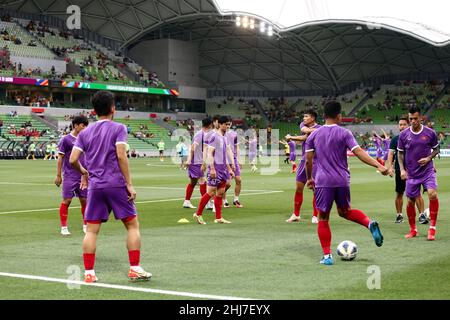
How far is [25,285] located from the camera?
828 centimetres

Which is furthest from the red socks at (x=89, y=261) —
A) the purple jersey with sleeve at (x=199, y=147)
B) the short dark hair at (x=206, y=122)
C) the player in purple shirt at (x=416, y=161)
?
the purple jersey with sleeve at (x=199, y=147)

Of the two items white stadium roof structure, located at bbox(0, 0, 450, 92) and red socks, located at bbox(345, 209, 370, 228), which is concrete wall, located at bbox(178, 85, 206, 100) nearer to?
white stadium roof structure, located at bbox(0, 0, 450, 92)

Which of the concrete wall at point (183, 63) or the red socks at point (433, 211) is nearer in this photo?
the red socks at point (433, 211)

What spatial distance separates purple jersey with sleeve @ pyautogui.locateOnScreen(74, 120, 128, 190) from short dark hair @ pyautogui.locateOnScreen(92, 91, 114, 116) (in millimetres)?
A: 124

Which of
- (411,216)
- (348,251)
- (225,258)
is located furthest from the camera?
(411,216)

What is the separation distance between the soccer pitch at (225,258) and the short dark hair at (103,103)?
83.3 inches

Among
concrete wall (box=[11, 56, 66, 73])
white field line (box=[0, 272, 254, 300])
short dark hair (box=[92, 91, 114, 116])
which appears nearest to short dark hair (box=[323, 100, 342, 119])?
short dark hair (box=[92, 91, 114, 116])

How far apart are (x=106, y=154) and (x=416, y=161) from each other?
669 centimetres

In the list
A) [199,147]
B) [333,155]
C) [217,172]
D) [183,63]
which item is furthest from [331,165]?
[183,63]

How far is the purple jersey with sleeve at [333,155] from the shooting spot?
9.98 m

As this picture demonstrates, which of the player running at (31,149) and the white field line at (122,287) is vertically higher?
the player running at (31,149)

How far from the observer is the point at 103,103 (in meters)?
8.49

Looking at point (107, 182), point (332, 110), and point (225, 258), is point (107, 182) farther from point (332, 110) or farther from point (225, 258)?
point (332, 110)

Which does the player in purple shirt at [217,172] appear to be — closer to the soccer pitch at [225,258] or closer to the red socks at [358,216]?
the soccer pitch at [225,258]
